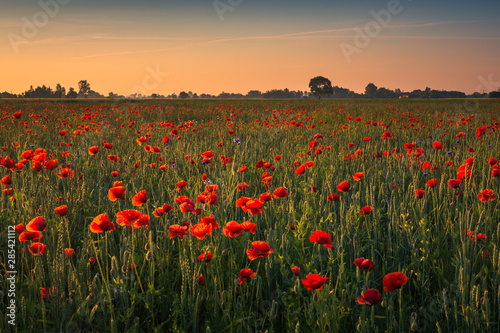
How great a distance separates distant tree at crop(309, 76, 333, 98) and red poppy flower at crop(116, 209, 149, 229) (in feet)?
305

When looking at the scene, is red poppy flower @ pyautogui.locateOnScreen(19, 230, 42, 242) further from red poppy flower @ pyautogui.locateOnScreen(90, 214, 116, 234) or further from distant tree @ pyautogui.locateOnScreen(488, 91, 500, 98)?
distant tree @ pyautogui.locateOnScreen(488, 91, 500, 98)

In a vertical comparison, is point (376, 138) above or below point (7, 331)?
above

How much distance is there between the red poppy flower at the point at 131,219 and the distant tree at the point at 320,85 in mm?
92982

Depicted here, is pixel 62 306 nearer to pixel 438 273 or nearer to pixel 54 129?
pixel 438 273

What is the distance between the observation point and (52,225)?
93.2 inches

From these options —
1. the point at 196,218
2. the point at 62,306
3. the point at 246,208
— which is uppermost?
the point at 246,208

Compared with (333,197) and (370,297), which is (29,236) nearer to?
(370,297)

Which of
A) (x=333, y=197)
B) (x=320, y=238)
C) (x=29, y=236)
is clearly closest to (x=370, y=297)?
(x=320, y=238)

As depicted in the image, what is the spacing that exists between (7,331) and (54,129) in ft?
24.6

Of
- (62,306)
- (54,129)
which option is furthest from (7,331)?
(54,129)

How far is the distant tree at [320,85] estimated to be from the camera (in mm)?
90331

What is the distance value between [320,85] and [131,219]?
95061 mm

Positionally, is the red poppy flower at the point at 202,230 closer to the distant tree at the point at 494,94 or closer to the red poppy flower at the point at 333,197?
the red poppy flower at the point at 333,197

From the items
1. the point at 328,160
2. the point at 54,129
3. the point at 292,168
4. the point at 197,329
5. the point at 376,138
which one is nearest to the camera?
the point at 197,329
